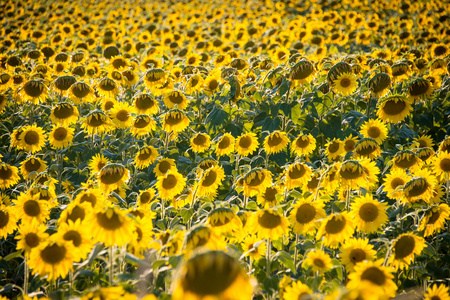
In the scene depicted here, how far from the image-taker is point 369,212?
2893 millimetres

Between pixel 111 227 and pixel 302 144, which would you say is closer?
pixel 111 227

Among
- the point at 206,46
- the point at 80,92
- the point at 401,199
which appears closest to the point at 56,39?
the point at 206,46

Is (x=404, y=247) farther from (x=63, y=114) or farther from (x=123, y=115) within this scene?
(x=63, y=114)

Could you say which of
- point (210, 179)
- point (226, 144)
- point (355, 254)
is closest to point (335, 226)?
point (355, 254)

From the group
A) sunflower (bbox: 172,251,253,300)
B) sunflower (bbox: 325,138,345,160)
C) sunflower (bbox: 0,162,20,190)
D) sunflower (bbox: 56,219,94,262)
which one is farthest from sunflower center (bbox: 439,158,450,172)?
sunflower (bbox: 0,162,20,190)

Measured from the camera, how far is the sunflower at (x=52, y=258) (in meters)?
2.17

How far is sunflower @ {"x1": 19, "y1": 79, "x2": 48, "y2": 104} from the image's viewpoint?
4.87 meters

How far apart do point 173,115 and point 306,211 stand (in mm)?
1944

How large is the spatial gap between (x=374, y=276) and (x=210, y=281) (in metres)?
1.11

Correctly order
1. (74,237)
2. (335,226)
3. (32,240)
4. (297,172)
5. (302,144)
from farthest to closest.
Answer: (302,144) < (297,172) < (335,226) < (32,240) < (74,237)

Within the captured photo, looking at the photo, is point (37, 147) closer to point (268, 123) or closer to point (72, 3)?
point (268, 123)

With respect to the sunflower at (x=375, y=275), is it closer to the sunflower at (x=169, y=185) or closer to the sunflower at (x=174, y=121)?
the sunflower at (x=169, y=185)

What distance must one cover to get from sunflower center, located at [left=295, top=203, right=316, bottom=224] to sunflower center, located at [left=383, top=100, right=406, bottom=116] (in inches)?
75.7

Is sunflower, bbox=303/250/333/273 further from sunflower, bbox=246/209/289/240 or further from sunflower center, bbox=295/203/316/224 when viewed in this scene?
sunflower center, bbox=295/203/316/224
